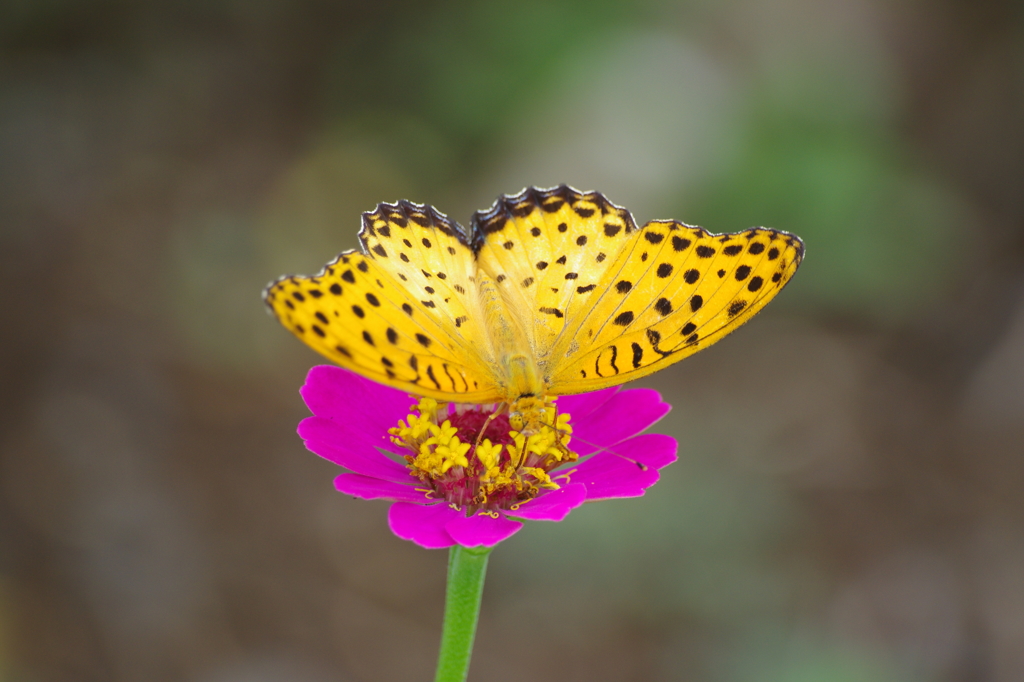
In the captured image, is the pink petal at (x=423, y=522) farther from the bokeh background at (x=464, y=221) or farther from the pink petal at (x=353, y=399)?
the bokeh background at (x=464, y=221)

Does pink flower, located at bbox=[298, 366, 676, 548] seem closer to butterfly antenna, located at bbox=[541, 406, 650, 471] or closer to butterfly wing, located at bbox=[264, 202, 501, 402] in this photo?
butterfly antenna, located at bbox=[541, 406, 650, 471]

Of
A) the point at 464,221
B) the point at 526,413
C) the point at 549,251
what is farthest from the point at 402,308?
the point at 464,221

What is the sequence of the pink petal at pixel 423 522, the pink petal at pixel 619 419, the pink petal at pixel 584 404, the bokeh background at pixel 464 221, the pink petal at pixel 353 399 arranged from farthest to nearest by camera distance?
the bokeh background at pixel 464 221
the pink petal at pixel 584 404
the pink petal at pixel 619 419
the pink petal at pixel 353 399
the pink petal at pixel 423 522

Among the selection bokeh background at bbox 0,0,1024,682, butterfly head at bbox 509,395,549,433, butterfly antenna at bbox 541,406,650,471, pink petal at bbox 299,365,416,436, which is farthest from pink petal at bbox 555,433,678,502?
bokeh background at bbox 0,0,1024,682

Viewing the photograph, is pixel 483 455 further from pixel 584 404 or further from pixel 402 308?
pixel 584 404

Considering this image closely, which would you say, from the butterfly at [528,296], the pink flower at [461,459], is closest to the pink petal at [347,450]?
the pink flower at [461,459]

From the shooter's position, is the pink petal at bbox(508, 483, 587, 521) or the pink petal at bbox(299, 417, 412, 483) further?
the pink petal at bbox(299, 417, 412, 483)

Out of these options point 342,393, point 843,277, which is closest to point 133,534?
point 342,393
